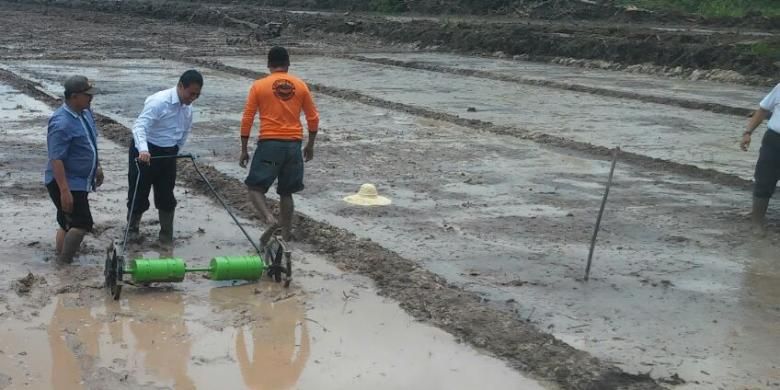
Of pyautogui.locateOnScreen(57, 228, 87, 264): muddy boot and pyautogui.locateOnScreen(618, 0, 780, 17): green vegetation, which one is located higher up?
pyautogui.locateOnScreen(618, 0, 780, 17): green vegetation

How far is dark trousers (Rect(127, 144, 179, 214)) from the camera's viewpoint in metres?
8.06

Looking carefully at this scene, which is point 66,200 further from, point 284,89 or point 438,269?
point 438,269

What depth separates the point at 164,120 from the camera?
7914 mm

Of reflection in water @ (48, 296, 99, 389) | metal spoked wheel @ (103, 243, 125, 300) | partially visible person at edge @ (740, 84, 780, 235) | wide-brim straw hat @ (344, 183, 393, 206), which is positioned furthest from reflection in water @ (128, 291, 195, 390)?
partially visible person at edge @ (740, 84, 780, 235)

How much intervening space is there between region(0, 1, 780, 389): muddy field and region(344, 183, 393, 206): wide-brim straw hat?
166 millimetres

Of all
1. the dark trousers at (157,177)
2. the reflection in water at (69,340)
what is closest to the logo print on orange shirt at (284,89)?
the dark trousers at (157,177)

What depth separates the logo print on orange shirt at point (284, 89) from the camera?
7543 millimetres

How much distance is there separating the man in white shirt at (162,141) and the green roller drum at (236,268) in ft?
3.44

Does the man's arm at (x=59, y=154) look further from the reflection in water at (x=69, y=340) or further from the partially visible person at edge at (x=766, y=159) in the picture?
the partially visible person at edge at (x=766, y=159)

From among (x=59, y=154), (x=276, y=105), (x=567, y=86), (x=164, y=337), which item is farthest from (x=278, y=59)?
(x=567, y=86)

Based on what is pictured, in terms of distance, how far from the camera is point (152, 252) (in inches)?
318

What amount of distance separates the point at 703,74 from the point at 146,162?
779 inches

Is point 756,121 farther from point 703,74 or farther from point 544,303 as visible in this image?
point 703,74

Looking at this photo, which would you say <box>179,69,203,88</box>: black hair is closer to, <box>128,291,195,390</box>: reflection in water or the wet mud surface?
the wet mud surface
